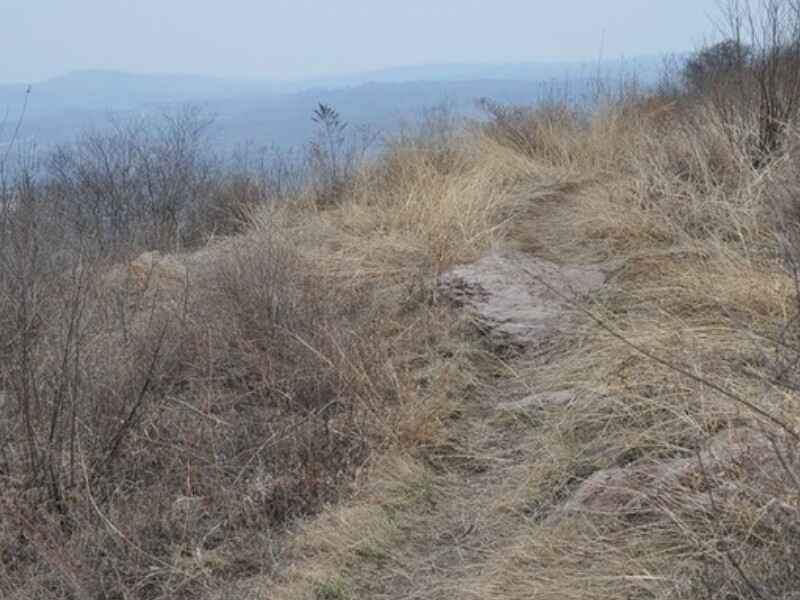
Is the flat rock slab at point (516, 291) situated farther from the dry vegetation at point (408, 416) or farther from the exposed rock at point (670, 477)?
the exposed rock at point (670, 477)

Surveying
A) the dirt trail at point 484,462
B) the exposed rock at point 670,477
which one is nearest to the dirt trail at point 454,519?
the dirt trail at point 484,462

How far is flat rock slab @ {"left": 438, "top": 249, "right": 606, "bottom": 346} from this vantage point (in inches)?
152

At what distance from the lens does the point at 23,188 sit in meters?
3.83

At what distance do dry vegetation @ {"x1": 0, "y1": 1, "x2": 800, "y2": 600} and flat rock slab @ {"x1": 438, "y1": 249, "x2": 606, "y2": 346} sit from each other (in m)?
0.11

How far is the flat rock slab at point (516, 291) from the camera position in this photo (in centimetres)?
387

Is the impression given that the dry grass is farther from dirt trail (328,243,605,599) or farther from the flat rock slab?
the flat rock slab

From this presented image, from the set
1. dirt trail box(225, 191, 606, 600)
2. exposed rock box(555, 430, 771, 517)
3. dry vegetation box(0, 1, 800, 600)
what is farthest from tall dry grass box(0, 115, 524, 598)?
exposed rock box(555, 430, 771, 517)

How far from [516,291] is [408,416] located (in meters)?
1.30

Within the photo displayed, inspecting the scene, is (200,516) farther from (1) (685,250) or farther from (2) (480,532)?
(1) (685,250)

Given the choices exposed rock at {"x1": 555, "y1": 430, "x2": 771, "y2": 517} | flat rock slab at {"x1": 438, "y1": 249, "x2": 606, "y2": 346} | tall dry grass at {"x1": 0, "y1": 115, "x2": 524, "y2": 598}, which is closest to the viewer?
exposed rock at {"x1": 555, "y1": 430, "x2": 771, "y2": 517}

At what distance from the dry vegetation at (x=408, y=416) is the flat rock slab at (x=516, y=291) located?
0.11m

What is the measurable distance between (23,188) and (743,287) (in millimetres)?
3195

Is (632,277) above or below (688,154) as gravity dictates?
below

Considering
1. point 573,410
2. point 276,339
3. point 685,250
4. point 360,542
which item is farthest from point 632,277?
point 360,542
